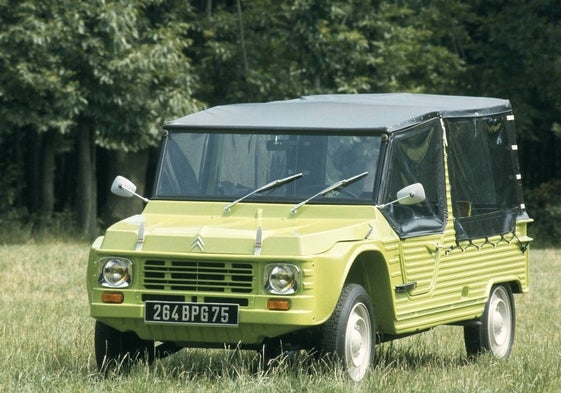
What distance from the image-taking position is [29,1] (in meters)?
27.1

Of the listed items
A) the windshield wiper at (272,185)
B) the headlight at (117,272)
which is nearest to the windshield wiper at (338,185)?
the windshield wiper at (272,185)

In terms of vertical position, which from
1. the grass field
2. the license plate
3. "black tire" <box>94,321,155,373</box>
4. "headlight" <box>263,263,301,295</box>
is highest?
"headlight" <box>263,263,301,295</box>

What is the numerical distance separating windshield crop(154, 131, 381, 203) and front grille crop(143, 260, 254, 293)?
121 centimetres

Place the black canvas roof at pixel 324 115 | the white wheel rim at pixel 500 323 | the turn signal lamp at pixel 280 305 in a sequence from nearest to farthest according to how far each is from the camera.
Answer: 1. the turn signal lamp at pixel 280 305
2. the black canvas roof at pixel 324 115
3. the white wheel rim at pixel 500 323

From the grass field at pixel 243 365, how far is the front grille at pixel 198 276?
0.51 meters

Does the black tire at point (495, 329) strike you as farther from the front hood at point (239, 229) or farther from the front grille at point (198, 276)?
the front grille at point (198, 276)

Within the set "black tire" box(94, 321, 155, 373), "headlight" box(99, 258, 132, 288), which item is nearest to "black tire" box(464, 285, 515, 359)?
"black tire" box(94, 321, 155, 373)

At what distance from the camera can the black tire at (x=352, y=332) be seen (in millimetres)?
9484

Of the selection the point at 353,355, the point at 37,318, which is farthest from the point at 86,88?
the point at 353,355

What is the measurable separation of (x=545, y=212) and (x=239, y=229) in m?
26.2

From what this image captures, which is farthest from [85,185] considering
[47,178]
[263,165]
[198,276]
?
[198,276]

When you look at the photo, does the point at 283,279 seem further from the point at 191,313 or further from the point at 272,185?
the point at 272,185

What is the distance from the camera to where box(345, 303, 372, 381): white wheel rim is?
9672 mm

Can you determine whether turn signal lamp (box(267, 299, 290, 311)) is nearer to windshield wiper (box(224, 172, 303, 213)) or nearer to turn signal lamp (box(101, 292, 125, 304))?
turn signal lamp (box(101, 292, 125, 304))
